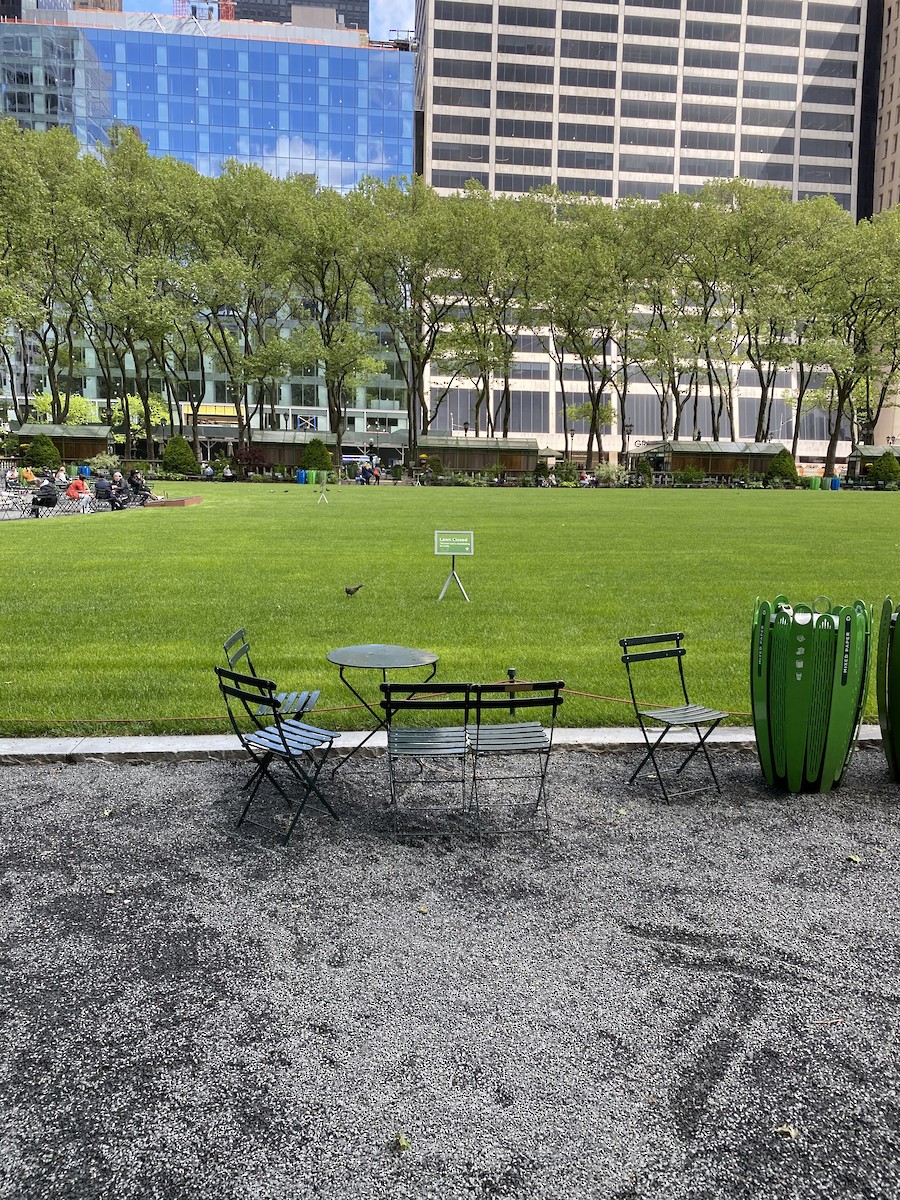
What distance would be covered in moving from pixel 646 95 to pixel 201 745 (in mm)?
110061

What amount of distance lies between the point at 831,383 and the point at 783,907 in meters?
64.1

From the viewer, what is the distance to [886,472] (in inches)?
2250

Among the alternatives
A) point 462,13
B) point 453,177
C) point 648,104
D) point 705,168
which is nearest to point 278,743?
point 453,177

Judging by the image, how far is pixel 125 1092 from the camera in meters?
3.16

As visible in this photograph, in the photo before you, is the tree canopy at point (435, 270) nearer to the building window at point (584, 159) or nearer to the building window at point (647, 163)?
the building window at point (584, 159)

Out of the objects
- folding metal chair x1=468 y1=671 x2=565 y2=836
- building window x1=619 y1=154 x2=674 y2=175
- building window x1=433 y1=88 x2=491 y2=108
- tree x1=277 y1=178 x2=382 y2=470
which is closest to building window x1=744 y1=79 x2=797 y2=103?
building window x1=619 y1=154 x2=674 y2=175

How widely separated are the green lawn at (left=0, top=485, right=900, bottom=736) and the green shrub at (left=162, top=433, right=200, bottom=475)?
2383 centimetres

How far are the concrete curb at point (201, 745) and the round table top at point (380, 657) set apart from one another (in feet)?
1.90

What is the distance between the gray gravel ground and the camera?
2.87 m

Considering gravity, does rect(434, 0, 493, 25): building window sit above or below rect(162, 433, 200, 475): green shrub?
above

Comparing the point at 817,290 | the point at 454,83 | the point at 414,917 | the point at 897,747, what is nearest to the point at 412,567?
the point at 897,747

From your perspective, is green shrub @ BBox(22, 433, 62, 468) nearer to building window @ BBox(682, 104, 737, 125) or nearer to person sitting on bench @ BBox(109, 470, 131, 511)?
person sitting on bench @ BBox(109, 470, 131, 511)

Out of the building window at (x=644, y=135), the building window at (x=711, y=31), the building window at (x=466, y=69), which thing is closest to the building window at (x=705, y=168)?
the building window at (x=644, y=135)

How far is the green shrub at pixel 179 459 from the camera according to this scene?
4875cm
